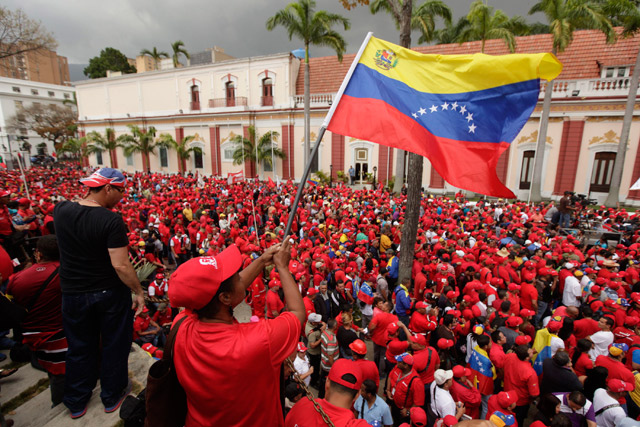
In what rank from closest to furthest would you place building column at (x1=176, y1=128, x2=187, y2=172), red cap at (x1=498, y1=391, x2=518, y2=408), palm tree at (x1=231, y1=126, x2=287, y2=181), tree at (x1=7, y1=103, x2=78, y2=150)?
1. red cap at (x1=498, y1=391, x2=518, y2=408)
2. palm tree at (x1=231, y1=126, x2=287, y2=181)
3. building column at (x1=176, y1=128, x2=187, y2=172)
4. tree at (x1=7, y1=103, x2=78, y2=150)

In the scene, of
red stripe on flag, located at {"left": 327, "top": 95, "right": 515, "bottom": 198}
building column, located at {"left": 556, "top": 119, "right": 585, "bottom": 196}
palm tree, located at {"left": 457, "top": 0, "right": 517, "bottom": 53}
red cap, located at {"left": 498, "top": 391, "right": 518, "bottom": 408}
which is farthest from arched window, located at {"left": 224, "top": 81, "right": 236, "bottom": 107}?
red cap, located at {"left": 498, "top": 391, "right": 518, "bottom": 408}

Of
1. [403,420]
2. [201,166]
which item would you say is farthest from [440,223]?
[201,166]

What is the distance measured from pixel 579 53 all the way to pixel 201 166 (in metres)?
29.9

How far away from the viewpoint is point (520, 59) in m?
2.79

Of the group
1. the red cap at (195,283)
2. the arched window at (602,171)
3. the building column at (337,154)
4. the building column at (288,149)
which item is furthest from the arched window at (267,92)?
the red cap at (195,283)

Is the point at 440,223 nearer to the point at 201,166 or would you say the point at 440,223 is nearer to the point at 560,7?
the point at 560,7

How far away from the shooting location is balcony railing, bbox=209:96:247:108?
27.1 meters

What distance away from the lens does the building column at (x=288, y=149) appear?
2584 centimetres

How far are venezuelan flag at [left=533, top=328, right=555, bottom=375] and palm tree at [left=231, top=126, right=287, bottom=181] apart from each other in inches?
901

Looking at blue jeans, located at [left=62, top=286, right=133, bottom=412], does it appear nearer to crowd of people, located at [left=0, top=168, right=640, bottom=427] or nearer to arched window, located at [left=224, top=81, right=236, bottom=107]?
crowd of people, located at [left=0, top=168, right=640, bottom=427]

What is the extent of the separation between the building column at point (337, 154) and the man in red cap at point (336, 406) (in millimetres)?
22110

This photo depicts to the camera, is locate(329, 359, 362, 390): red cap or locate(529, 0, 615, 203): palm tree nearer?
locate(329, 359, 362, 390): red cap

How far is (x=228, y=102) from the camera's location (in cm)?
2792

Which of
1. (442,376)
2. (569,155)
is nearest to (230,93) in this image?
(569,155)
